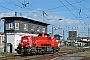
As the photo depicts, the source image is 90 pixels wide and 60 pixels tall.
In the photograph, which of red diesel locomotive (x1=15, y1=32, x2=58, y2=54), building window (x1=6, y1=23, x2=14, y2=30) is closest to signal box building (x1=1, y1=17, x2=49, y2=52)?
building window (x1=6, y1=23, x2=14, y2=30)

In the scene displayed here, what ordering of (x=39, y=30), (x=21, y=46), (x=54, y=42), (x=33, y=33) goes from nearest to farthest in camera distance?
(x=21, y=46)
(x=54, y=42)
(x=33, y=33)
(x=39, y=30)

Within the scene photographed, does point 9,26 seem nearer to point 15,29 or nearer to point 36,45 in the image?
point 15,29

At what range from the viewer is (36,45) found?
40938 millimetres

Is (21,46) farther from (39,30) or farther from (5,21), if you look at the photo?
(39,30)

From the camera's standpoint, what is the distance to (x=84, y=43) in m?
146

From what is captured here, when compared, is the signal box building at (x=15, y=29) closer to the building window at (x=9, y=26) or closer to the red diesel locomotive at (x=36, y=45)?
the building window at (x=9, y=26)

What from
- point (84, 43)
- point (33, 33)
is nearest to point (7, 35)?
point (33, 33)

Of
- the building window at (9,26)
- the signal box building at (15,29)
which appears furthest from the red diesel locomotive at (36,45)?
the building window at (9,26)

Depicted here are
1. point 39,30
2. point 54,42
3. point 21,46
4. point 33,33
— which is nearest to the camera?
point 21,46

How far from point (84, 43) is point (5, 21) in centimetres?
9249

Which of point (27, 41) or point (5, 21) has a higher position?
point (5, 21)

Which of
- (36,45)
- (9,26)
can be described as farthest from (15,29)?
(36,45)

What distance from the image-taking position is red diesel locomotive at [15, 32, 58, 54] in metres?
39.7

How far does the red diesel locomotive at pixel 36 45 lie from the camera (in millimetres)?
39706
